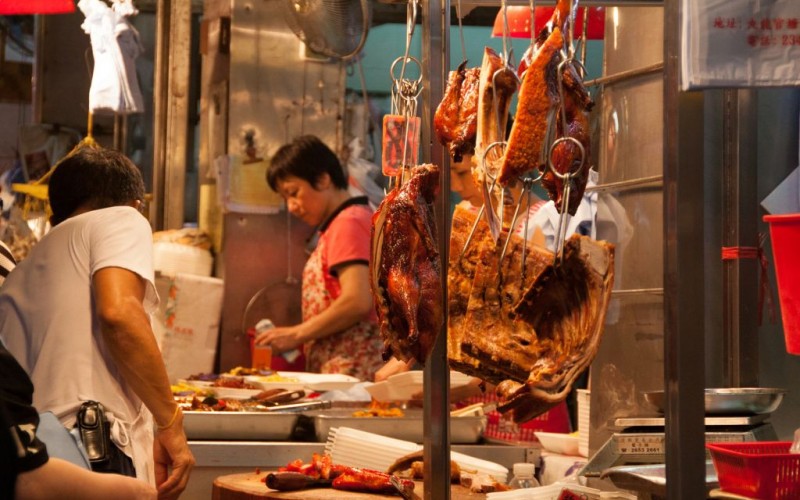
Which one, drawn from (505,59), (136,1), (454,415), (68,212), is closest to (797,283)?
(505,59)

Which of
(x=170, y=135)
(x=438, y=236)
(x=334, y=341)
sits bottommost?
(x=334, y=341)

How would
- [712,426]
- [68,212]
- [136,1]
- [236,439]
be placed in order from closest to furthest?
[712,426]
[68,212]
[236,439]
[136,1]

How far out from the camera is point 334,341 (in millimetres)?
7172

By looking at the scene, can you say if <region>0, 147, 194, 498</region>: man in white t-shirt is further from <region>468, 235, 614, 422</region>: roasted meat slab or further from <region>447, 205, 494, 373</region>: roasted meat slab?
<region>468, 235, 614, 422</region>: roasted meat slab

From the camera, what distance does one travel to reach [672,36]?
→ 2.65 metres

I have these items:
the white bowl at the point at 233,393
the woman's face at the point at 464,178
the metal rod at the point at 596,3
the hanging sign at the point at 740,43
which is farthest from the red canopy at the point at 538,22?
the hanging sign at the point at 740,43

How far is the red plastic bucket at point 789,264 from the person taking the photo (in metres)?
3.26

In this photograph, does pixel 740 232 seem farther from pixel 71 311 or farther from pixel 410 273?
pixel 71 311

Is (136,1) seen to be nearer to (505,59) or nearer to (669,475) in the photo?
(505,59)

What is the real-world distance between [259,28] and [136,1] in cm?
257

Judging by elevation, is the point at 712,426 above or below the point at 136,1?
below

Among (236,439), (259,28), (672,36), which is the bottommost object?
(236,439)

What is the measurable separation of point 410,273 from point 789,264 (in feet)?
3.66

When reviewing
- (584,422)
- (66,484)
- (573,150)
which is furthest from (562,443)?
(66,484)
